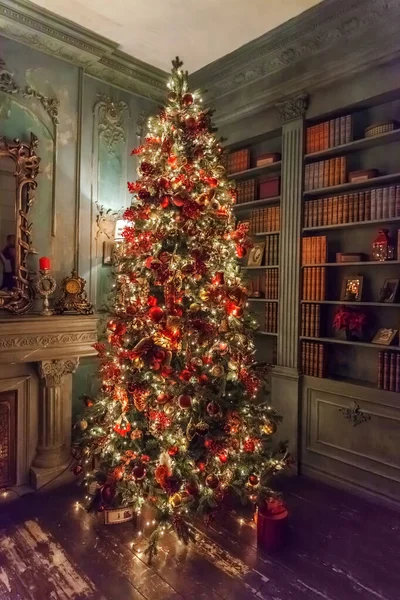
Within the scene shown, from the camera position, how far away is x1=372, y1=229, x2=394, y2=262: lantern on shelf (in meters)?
2.76

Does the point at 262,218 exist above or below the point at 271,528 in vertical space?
above

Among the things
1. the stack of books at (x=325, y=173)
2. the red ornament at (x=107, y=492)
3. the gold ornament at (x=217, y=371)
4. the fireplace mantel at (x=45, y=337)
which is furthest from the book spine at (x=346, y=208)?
the red ornament at (x=107, y=492)

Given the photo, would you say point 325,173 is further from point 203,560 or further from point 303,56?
point 203,560

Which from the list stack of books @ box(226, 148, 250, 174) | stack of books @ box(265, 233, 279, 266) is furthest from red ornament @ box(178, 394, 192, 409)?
stack of books @ box(226, 148, 250, 174)

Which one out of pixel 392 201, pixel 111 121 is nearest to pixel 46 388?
pixel 111 121

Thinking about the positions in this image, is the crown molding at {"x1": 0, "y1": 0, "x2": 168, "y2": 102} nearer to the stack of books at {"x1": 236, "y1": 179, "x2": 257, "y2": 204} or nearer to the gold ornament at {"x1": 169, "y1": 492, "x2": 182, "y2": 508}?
the stack of books at {"x1": 236, "y1": 179, "x2": 257, "y2": 204}

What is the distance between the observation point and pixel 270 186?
3.43 metres

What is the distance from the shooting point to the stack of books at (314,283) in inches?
121

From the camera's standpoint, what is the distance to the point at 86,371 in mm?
3383

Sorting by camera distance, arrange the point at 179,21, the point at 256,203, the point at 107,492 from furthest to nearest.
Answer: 1. the point at 256,203
2. the point at 179,21
3. the point at 107,492

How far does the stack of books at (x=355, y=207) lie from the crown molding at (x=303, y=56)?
0.83 meters

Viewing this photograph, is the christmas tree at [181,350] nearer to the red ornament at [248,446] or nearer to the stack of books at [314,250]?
the red ornament at [248,446]

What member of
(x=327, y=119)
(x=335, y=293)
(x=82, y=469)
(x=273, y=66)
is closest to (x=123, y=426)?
(x=82, y=469)

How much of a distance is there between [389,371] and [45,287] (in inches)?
96.5
